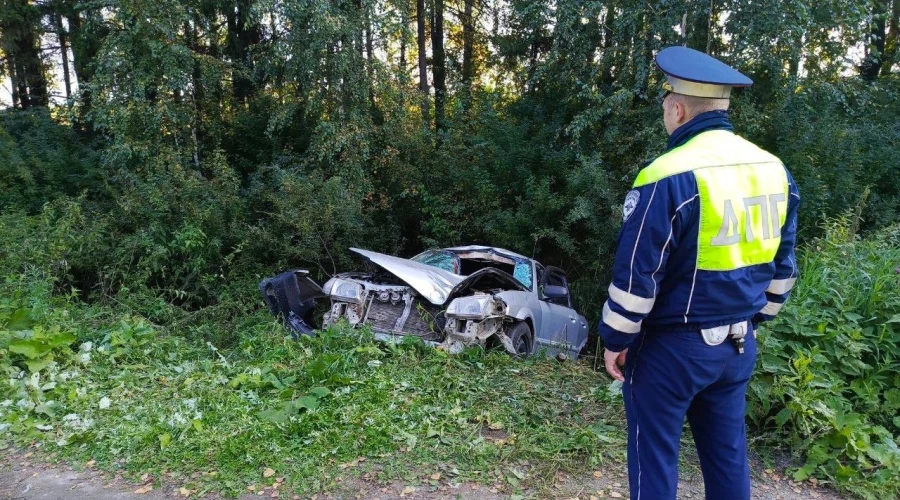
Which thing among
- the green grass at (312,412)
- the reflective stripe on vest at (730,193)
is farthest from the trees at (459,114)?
the reflective stripe on vest at (730,193)

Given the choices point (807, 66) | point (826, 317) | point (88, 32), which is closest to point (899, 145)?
point (807, 66)

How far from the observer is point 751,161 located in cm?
229

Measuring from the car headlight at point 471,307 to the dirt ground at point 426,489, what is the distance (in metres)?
2.17

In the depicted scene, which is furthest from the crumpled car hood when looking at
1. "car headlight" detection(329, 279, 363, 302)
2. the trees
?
the trees

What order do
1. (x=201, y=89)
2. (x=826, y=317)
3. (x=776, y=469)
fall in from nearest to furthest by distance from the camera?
(x=776, y=469) < (x=826, y=317) < (x=201, y=89)

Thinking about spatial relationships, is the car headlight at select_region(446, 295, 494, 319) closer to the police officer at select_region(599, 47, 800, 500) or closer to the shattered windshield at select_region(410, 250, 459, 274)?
the shattered windshield at select_region(410, 250, 459, 274)

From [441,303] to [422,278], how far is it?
38cm

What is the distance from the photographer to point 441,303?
5.77 metres

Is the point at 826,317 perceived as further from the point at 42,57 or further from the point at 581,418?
the point at 42,57

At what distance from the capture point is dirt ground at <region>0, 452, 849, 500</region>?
11.1 ft

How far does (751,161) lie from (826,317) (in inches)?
97.5

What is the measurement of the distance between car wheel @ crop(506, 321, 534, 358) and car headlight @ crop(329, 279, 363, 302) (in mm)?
1598

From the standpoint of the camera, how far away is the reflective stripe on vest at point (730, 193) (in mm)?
2184

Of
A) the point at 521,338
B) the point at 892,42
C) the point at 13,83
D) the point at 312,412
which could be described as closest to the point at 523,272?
the point at 521,338
